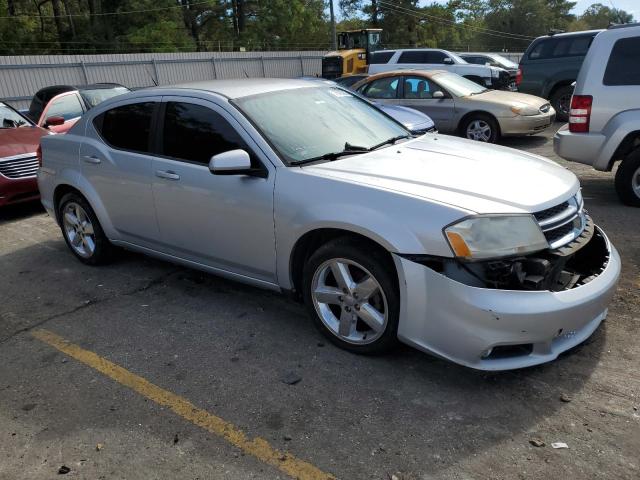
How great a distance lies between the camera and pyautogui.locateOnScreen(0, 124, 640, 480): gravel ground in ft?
8.39

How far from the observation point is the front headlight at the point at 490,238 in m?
2.82

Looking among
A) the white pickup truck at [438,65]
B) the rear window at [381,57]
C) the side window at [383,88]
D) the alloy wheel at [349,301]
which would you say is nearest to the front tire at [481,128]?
the side window at [383,88]

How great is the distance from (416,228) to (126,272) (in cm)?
318

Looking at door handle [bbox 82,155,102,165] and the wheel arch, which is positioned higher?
door handle [bbox 82,155,102,165]

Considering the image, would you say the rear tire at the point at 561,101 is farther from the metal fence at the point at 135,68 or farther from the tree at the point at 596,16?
the tree at the point at 596,16

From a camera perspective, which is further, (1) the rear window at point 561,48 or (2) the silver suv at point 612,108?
(1) the rear window at point 561,48

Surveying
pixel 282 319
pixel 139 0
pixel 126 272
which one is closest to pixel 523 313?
pixel 282 319

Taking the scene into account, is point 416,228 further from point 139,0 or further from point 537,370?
point 139,0

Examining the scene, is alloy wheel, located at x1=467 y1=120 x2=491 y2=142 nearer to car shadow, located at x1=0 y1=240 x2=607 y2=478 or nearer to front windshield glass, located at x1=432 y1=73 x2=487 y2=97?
front windshield glass, located at x1=432 y1=73 x2=487 y2=97

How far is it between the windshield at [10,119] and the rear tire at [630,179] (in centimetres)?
812

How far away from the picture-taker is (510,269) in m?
2.87

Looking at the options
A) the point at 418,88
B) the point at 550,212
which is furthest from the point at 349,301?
the point at 418,88

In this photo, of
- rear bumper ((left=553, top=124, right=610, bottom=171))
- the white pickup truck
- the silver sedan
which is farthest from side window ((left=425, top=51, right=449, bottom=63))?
the silver sedan

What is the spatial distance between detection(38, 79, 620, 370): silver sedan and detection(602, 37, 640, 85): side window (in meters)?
2.75
